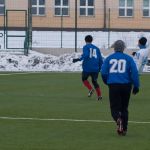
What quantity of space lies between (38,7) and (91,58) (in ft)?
134

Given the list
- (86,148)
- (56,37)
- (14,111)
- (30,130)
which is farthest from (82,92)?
(56,37)

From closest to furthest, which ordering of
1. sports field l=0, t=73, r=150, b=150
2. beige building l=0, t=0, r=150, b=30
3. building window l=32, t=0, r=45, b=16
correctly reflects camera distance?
1. sports field l=0, t=73, r=150, b=150
2. beige building l=0, t=0, r=150, b=30
3. building window l=32, t=0, r=45, b=16

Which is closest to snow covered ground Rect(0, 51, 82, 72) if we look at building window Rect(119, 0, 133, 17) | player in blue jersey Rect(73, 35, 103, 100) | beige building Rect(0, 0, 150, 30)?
player in blue jersey Rect(73, 35, 103, 100)

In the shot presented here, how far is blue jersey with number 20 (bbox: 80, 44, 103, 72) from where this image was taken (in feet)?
70.8

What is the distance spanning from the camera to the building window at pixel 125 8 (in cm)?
6269

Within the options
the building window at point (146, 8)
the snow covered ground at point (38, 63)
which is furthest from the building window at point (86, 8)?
the snow covered ground at point (38, 63)

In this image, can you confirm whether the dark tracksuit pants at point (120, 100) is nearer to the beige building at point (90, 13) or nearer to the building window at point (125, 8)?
the beige building at point (90, 13)

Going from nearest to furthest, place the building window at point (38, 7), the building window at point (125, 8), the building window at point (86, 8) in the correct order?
the building window at point (38, 7) → the building window at point (86, 8) → the building window at point (125, 8)

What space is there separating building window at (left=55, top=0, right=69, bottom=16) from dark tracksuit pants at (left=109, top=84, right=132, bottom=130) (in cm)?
4639

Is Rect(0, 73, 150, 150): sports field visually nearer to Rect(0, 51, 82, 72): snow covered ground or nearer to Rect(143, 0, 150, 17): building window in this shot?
Rect(0, 51, 82, 72): snow covered ground

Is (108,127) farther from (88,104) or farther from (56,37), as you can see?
(56,37)

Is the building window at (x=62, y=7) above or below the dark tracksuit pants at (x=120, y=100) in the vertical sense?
above

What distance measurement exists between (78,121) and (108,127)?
1088 millimetres

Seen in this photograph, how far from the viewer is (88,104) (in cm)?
1994
